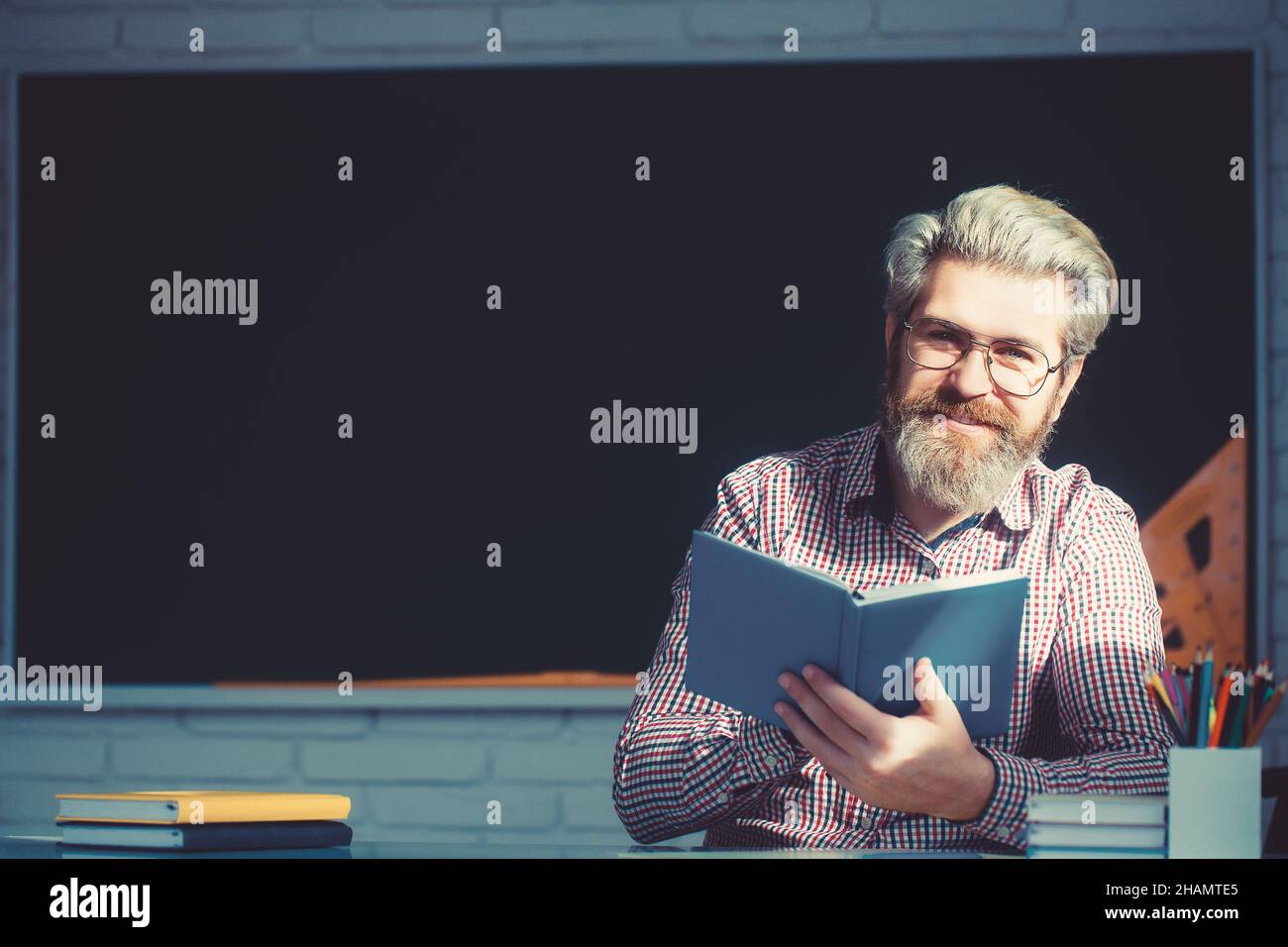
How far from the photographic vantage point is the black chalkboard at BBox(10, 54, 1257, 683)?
99.0 inches

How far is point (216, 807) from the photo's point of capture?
3.92 ft

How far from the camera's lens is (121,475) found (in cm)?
262

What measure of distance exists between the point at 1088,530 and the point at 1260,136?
1.07m

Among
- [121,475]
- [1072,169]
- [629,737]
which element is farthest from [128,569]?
[1072,169]

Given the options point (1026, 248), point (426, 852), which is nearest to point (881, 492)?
point (1026, 248)

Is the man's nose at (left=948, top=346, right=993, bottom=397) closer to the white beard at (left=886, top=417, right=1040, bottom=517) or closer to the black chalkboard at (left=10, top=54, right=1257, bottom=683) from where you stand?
the white beard at (left=886, top=417, right=1040, bottom=517)

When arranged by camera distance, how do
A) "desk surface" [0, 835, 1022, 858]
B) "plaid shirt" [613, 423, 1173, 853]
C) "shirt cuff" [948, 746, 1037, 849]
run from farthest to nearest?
"plaid shirt" [613, 423, 1173, 853] < "shirt cuff" [948, 746, 1037, 849] < "desk surface" [0, 835, 1022, 858]

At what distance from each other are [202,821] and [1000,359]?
3.76 ft

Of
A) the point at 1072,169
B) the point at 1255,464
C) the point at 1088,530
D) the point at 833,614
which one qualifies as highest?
the point at 1072,169

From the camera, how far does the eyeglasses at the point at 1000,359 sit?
183 cm

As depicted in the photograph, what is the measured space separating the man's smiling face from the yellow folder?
88cm

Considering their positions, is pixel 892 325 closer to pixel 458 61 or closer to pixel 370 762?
pixel 458 61

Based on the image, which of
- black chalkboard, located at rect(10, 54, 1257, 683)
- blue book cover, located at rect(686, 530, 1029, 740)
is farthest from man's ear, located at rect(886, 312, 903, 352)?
blue book cover, located at rect(686, 530, 1029, 740)
